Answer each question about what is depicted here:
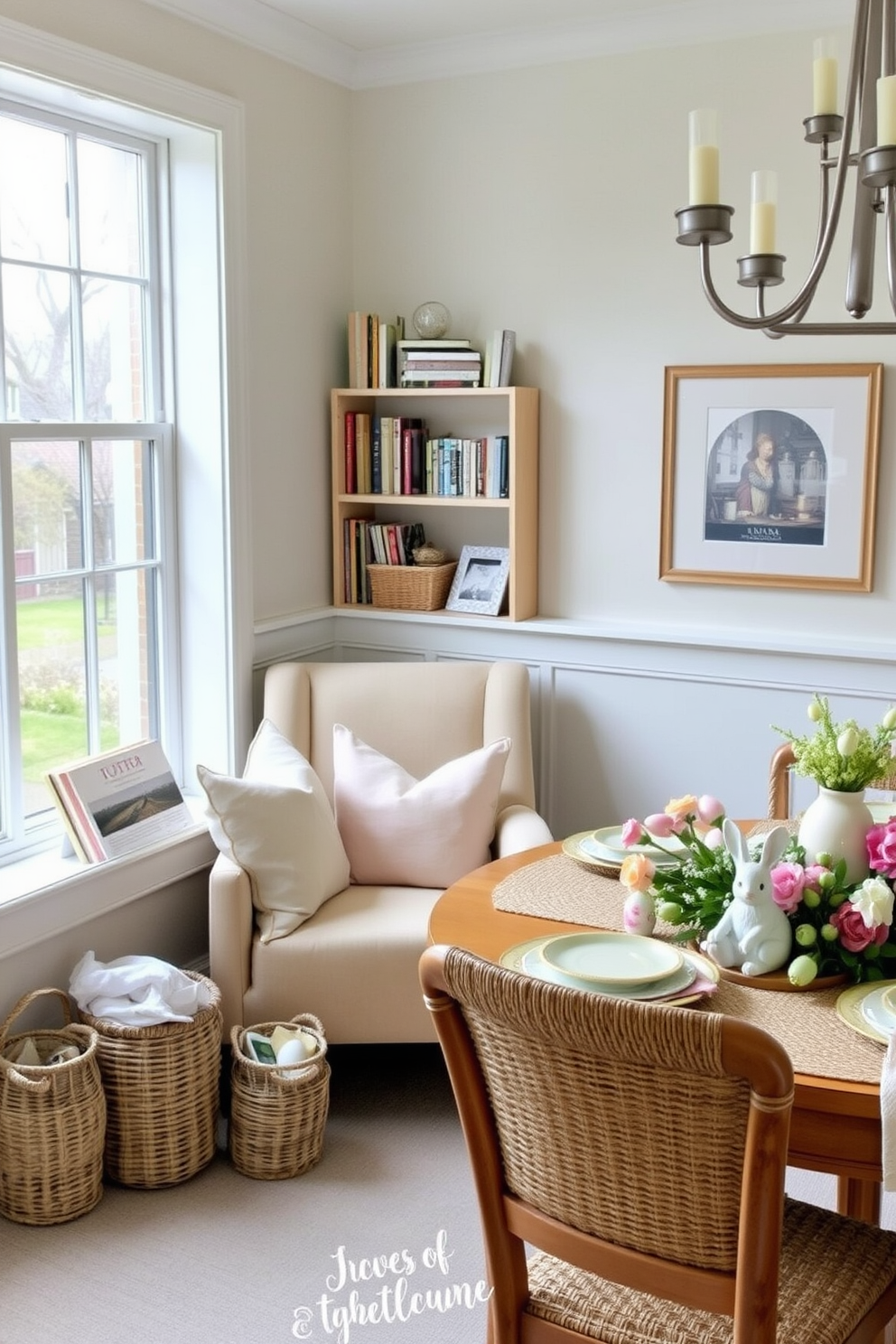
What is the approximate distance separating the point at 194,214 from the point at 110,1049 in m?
2.04

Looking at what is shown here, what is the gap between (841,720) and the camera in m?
3.37

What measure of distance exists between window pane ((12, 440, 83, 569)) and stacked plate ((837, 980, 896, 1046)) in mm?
2096

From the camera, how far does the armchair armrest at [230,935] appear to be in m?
2.95

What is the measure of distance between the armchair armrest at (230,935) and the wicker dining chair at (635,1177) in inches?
53.3

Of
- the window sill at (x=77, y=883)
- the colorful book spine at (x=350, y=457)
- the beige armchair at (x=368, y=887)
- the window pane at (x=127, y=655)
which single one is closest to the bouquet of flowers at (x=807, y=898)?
the beige armchair at (x=368, y=887)

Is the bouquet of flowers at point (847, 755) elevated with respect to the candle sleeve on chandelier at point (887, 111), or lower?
lower

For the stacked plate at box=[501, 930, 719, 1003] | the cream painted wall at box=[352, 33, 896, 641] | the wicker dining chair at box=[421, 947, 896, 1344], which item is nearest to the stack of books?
the cream painted wall at box=[352, 33, 896, 641]

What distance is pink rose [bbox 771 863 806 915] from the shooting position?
72.8 inches

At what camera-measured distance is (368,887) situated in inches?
128

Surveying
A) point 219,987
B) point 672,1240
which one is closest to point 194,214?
point 219,987

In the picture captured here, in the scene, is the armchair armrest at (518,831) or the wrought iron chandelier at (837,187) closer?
the wrought iron chandelier at (837,187)

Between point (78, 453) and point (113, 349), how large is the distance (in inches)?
12.1

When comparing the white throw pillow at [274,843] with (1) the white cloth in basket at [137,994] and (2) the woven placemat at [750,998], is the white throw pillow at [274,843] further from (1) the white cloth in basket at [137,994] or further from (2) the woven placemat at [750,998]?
(2) the woven placemat at [750,998]

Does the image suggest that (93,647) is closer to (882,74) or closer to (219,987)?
(219,987)
